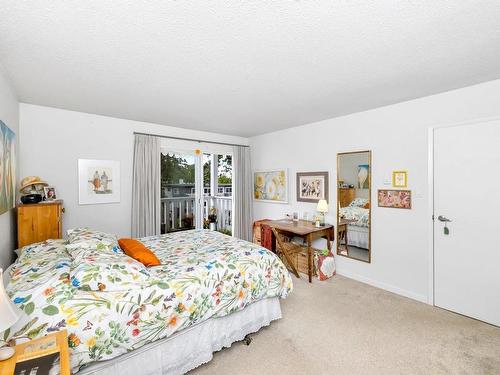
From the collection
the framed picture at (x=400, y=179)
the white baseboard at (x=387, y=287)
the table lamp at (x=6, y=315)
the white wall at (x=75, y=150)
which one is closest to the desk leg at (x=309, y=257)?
the white baseboard at (x=387, y=287)

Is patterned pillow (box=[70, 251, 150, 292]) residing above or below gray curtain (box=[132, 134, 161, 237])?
below

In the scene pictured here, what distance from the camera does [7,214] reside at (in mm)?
2354

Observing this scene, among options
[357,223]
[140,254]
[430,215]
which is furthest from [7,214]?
[430,215]

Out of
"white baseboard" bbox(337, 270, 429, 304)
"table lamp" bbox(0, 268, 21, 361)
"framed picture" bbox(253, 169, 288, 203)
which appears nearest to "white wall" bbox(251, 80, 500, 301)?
"white baseboard" bbox(337, 270, 429, 304)

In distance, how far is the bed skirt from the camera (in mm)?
1578

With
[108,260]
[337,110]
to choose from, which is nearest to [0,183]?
[108,260]

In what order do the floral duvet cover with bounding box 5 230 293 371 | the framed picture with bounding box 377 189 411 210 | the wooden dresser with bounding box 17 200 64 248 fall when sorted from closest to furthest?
the floral duvet cover with bounding box 5 230 293 371
the wooden dresser with bounding box 17 200 64 248
the framed picture with bounding box 377 189 411 210

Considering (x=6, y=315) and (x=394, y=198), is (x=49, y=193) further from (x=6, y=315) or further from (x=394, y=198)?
(x=394, y=198)

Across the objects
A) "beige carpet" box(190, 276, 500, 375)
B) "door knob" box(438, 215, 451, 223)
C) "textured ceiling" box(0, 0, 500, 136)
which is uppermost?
"textured ceiling" box(0, 0, 500, 136)

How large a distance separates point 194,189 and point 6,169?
2.71 meters

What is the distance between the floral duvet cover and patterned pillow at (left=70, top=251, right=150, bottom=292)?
0.04 metres

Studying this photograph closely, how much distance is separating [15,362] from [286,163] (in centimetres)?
Answer: 408

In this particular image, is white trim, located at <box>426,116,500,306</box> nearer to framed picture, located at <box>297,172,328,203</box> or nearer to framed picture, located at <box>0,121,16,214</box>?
framed picture, located at <box>297,172,328,203</box>

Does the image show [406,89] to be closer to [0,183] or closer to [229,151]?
[229,151]
